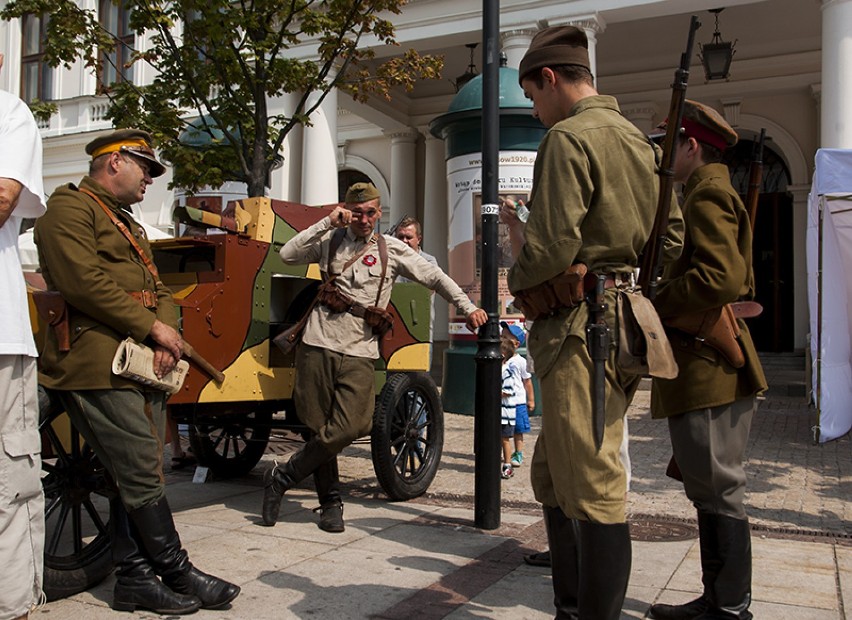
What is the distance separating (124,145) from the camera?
3.66m

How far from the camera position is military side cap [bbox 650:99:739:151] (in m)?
3.36

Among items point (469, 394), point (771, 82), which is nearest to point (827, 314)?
point (469, 394)

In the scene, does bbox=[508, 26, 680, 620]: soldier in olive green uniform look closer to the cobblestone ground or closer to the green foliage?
Answer: the cobblestone ground

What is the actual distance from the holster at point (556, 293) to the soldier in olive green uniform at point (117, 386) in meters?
1.47

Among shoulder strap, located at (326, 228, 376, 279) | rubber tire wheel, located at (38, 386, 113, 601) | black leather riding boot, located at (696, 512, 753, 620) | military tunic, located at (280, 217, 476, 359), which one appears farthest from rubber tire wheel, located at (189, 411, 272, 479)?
black leather riding boot, located at (696, 512, 753, 620)

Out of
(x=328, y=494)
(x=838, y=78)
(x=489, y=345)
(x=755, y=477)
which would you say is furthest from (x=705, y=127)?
(x=838, y=78)

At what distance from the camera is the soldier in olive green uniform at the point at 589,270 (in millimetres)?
2615

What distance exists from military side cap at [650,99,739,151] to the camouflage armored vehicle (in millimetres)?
2446

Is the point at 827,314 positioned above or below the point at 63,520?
above

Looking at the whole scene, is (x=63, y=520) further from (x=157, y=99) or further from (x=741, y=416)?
(x=157, y=99)

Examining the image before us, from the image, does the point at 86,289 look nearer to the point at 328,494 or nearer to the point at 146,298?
→ the point at 146,298

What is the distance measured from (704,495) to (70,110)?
71.6 feet

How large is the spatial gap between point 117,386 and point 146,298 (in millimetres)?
376

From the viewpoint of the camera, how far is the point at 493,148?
485cm
